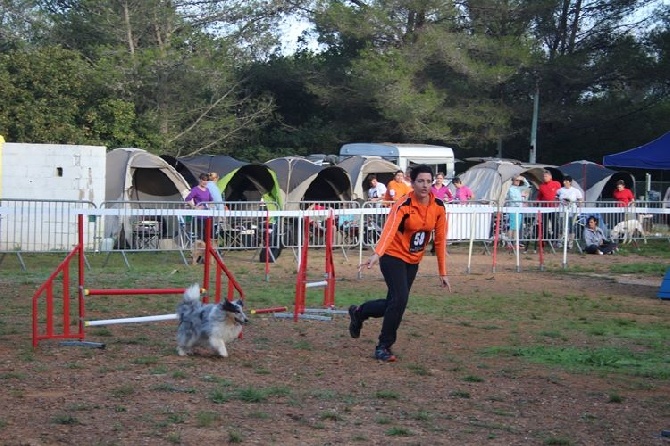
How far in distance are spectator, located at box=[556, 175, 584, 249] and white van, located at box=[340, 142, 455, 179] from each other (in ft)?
21.3

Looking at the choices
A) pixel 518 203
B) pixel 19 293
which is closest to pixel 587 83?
pixel 518 203

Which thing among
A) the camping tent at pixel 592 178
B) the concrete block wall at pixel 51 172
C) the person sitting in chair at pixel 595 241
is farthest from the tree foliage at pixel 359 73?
the person sitting in chair at pixel 595 241

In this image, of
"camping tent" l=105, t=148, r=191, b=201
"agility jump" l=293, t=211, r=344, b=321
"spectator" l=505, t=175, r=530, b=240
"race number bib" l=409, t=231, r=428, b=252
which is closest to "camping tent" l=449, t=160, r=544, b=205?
"spectator" l=505, t=175, r=530, b=240

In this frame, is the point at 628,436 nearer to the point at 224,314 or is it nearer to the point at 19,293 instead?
the point at 224,314

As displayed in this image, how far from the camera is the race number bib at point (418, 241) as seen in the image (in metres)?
8.85

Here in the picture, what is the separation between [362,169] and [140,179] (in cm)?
542

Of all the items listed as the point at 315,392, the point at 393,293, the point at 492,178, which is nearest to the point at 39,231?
the point at 393,293

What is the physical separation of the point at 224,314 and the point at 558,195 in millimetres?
15700

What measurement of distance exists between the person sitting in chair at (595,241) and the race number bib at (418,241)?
13.8 meters

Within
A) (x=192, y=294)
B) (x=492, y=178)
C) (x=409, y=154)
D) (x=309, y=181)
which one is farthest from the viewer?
(x=409, y=154)

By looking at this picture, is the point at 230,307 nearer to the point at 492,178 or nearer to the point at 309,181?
the point at 309,181

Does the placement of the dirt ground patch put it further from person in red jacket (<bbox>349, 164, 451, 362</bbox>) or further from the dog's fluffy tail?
the dog's fluffy tail

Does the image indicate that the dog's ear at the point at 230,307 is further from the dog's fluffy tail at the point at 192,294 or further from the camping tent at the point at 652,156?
the camping tent at the point at 652,156

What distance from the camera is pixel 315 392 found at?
7.46 meters
